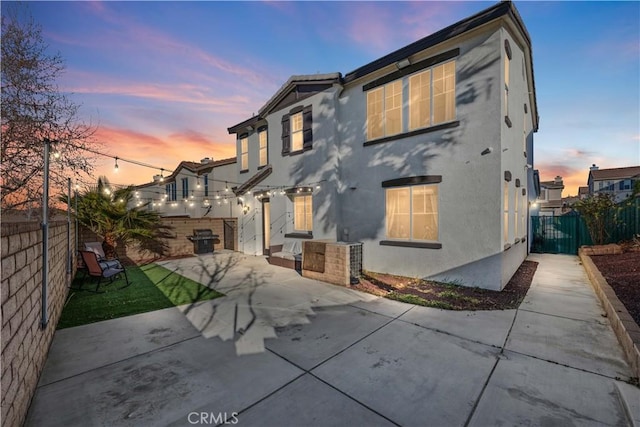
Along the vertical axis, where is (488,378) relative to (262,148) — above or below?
below

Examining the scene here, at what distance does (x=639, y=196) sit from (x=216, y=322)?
52.0 feet

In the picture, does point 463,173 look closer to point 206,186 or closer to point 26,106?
point 26,106

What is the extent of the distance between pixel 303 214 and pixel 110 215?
754cm

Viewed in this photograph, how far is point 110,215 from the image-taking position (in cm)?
1013

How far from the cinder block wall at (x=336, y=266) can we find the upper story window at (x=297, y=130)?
193 inches

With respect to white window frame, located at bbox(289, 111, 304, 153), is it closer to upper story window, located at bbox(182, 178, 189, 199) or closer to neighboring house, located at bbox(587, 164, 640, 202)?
upper story window, located at bbox(182, 178, 189, 199)

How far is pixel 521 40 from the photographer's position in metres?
8.06

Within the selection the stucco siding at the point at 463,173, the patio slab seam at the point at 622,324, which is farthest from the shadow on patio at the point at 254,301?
the patio slab seam at the point at 622,324

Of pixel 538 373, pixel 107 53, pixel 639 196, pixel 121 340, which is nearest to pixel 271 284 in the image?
pixel 121 340

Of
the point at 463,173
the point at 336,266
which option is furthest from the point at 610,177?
the point at 336,266

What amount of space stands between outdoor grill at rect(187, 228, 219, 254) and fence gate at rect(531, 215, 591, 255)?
17223 millimetres

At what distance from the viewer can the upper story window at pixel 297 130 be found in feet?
35.6

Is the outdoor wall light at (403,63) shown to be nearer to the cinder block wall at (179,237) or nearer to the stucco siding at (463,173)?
the stucco siding at (463,173)

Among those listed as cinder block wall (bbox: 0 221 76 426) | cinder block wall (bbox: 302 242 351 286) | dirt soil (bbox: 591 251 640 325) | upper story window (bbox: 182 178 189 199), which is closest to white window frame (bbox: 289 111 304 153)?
cinder block wall (bbox: 302 242 351 286)
